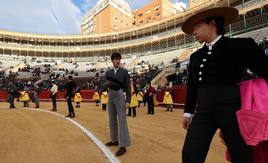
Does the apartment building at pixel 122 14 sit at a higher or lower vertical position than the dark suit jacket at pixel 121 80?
higher

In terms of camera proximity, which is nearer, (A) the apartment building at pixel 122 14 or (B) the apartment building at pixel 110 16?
(A) the apartment building at pixel 122 14

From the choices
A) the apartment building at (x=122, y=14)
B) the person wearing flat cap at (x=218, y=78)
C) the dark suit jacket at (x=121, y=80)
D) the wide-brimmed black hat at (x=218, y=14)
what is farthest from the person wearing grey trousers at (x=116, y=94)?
the apartment building at (x=122, y=14)

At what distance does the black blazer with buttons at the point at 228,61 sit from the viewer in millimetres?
1511

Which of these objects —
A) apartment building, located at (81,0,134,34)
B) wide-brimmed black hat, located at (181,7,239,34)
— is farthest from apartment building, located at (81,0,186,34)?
wide-brimmed black hat, located at (181,7,239,34)

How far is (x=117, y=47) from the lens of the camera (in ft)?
150

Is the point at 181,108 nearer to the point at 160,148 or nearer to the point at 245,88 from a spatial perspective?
the point at 160,148

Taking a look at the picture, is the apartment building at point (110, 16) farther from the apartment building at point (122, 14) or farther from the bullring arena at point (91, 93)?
the bullring arena at point (91, 93)

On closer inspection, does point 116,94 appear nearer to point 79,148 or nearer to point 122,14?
point 79,148

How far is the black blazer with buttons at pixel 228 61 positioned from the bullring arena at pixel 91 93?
73.1 inches

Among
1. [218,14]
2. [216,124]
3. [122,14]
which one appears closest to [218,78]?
[216,124]

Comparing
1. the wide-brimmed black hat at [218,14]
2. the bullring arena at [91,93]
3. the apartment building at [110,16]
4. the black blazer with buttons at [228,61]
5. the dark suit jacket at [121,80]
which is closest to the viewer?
the black blazer with buttons at [228,61]

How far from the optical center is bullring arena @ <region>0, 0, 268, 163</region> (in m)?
3.54

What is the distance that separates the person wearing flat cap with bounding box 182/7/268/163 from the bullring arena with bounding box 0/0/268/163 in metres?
1.57

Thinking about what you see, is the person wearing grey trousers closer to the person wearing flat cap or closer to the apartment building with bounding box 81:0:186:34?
the person wearing flat cap
